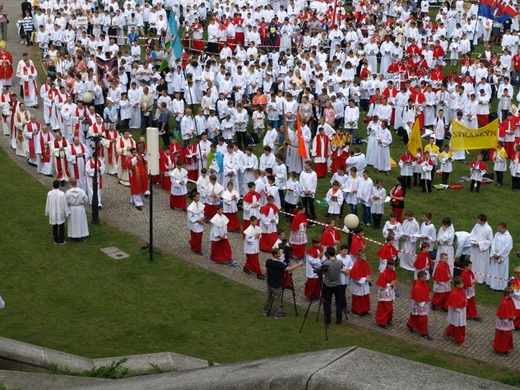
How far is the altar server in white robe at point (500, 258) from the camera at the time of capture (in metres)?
22.3

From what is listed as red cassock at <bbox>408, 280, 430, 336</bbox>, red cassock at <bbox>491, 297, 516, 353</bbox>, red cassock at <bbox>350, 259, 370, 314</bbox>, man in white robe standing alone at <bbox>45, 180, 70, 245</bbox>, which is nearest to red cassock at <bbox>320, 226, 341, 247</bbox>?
red cassock at <bbox>350, 259, 370, 314</bbox>

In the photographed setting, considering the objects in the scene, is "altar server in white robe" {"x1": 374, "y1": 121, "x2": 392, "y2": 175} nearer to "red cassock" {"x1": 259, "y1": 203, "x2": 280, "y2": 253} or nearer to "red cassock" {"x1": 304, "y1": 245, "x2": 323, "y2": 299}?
"red cassock" {"x1": 259, "y1": 203, "x2": 280, "y2": 253}

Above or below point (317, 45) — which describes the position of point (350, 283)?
below

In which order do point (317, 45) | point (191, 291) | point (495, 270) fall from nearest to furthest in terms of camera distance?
point (191, 291), point (495, 270), point (317, 45)

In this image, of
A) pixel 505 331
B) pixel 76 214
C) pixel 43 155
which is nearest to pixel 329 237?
pixel 505 331

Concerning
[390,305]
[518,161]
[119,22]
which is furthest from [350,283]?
[119,22]

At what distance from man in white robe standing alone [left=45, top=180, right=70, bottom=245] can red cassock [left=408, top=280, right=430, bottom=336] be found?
8764mm

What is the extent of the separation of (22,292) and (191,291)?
3622mm

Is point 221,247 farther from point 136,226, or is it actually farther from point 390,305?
point 390,305

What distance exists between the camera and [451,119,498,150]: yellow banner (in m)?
27.3

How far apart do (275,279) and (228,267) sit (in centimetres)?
327

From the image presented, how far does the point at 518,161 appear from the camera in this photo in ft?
94.7

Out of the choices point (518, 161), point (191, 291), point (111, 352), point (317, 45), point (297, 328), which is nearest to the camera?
point (111, 352)

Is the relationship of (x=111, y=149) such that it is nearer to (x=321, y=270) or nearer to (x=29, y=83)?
(x=29, y=83)
